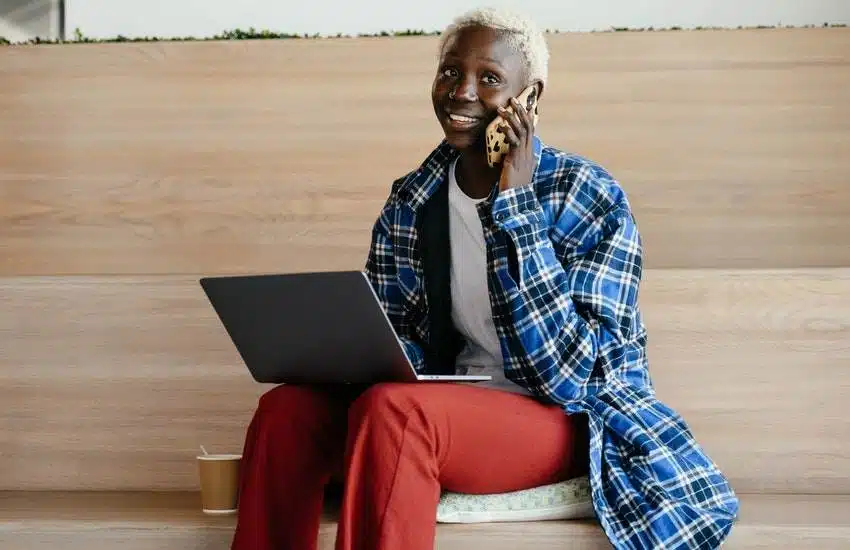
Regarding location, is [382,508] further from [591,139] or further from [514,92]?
[591,139]

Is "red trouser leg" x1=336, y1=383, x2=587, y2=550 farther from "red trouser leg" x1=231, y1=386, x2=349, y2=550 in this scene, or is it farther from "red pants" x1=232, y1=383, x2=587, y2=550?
"red trouser leg" x1=231, y1=386, x2=349, y2=550

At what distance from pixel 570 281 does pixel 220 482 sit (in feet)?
1.79

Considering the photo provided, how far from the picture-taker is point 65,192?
84.7 inches

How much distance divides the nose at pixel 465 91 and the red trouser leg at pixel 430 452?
37 centimetres

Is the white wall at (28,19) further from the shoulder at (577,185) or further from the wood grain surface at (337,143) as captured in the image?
the shoulder at (577,185)

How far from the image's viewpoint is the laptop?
1.23 m

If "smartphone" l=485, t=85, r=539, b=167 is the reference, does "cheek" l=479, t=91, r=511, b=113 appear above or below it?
above

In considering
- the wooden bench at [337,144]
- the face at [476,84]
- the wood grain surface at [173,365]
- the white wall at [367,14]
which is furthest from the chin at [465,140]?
the white wall at [367,14]

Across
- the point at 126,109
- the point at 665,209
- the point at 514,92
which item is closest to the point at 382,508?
the point at 514,92

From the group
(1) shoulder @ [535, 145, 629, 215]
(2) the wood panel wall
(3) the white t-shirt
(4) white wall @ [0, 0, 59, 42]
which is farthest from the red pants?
(4) white wall @ [0, 0, 59, 42]

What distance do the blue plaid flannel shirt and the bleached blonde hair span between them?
0.12 m

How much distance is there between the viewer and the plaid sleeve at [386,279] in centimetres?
159

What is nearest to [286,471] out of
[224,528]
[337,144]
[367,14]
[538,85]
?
[224,528]

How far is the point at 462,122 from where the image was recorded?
4.74 ft
